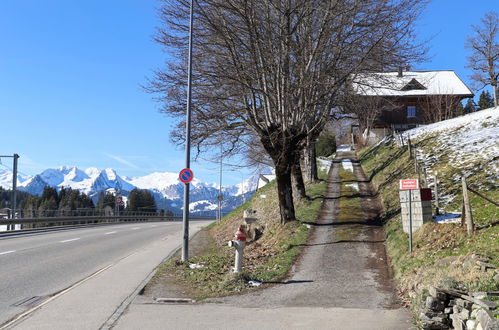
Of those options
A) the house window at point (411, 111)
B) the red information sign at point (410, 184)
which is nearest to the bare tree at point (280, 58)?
the red information sign at point (410, 184)

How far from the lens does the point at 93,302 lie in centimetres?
820

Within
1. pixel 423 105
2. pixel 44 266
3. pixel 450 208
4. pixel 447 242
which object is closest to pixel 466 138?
pixel 450 208

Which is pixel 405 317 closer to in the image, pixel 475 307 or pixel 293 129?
pixel 475 307

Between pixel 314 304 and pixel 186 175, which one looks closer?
pixel 314 304

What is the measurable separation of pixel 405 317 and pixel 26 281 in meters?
8.22

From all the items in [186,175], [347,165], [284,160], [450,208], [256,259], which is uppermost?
[347,165]

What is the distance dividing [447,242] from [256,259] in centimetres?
543

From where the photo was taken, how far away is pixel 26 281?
33.8 ft

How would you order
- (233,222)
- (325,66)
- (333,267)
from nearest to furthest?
(333,267) < (325,66) < (233,222)

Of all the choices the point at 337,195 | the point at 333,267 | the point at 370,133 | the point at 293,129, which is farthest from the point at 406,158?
the point at 370,133

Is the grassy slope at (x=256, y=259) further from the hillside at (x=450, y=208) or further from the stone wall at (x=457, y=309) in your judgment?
the stone wall at (x=457, y=309)

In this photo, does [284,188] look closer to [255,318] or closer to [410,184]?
[410,184]

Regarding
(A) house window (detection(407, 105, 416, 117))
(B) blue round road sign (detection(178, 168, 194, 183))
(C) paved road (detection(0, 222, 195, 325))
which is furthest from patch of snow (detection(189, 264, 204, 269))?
(A) house window (detection(407, 105, 416, 117))

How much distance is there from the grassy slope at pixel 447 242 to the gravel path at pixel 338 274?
0.46m
